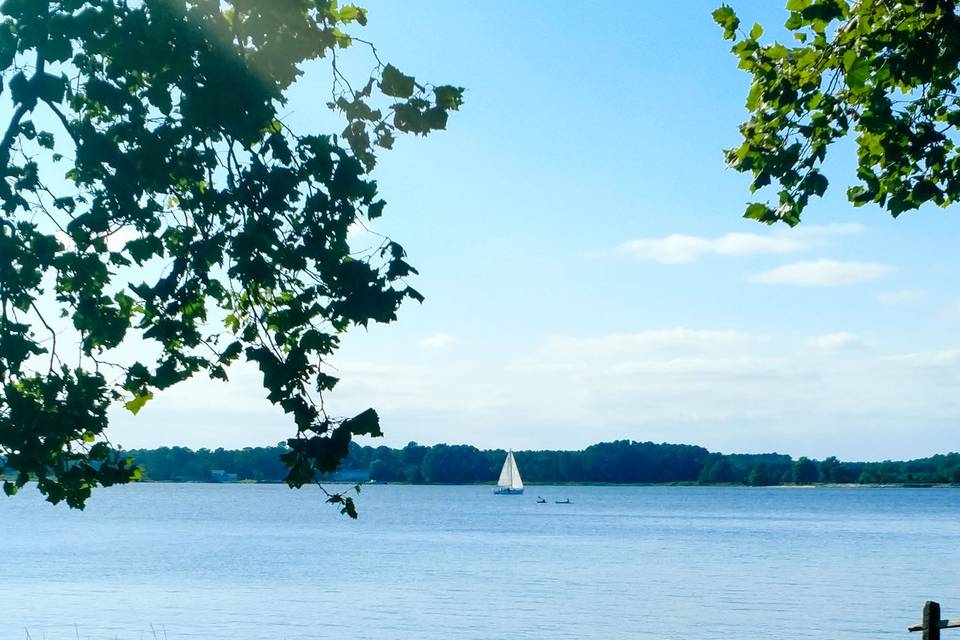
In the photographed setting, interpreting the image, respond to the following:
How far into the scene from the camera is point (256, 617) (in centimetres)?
4969

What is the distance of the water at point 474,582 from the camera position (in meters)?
46.2

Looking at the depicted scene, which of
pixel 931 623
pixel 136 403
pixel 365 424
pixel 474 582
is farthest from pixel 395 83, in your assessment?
pixel 474 582

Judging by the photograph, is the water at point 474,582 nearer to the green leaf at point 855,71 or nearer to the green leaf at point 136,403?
the green leaf at point 136,403

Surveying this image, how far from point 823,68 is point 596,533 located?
4135 inches

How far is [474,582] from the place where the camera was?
63375mm

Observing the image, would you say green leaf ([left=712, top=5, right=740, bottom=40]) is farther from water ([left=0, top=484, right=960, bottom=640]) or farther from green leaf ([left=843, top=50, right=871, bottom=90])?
water ([left=0, top=484, right=960, bottom=640])

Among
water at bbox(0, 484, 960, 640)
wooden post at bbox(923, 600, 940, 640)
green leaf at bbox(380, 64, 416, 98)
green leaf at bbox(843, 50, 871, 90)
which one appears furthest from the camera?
water at bbox(0, 484, 960, 640)

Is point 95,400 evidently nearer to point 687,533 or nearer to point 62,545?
point 62,545

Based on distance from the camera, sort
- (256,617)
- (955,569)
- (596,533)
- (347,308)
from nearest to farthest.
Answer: (347,308), (256,617), (955,569), (596,533)

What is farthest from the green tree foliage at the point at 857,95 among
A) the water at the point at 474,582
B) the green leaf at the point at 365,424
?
the water at the point at 474,582

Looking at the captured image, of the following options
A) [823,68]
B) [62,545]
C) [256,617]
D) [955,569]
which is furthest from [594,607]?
[62,545]

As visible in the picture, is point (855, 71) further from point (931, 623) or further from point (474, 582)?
point (474, 582)

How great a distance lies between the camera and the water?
152 feet

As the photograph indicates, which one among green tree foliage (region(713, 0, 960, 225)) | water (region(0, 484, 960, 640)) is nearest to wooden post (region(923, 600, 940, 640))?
green tree foliage (region(713, 0, 960, 225))
